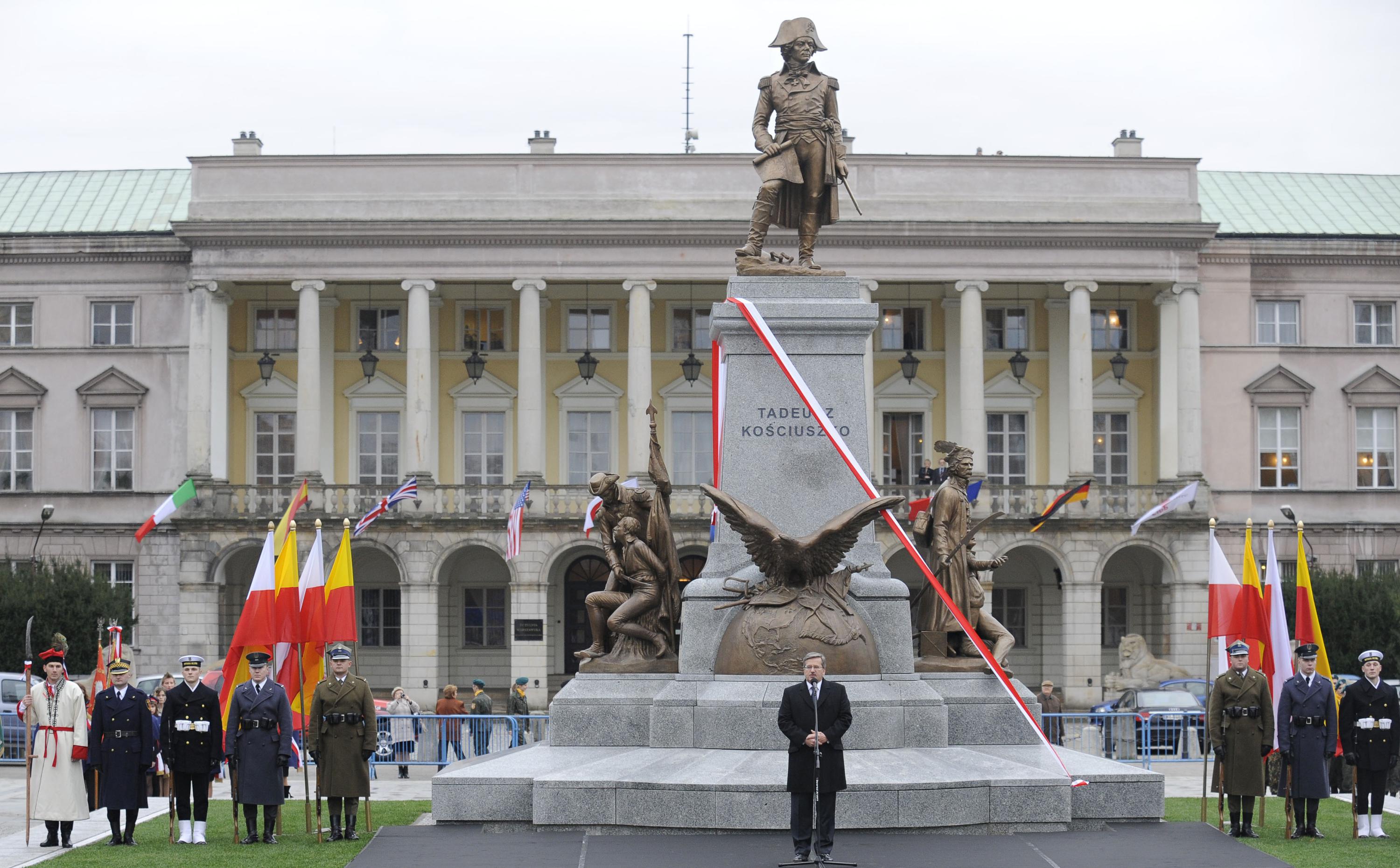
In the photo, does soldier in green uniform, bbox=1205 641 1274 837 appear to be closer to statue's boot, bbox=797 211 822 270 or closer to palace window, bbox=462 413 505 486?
statue's boot, bbox=797 211 822 270

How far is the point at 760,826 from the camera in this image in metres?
13.0

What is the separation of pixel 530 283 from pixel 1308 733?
1557 inches

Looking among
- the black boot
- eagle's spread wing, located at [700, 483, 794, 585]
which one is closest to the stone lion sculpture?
eagle's spread wing, located at [700, 483, 794, 585]

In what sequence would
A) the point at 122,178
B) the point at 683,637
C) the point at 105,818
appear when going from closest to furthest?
1. the point at 683,637
2. the point at 105,818
3. the point at 122,178

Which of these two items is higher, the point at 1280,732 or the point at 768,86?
the point at 768,86

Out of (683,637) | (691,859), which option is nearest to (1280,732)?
(683,637)

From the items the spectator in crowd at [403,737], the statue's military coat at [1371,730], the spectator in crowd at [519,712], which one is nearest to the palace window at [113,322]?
the spectator in crowd at [519,712]

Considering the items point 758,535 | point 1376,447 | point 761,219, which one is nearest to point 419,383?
point 1376,447

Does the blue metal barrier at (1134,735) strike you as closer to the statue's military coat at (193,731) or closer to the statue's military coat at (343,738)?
the statue's military coat at (343,738)

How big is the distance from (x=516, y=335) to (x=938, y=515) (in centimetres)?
4072

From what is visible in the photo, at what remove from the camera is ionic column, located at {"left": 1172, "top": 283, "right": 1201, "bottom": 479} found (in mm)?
54094

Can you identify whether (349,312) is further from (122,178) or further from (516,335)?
(122,178)

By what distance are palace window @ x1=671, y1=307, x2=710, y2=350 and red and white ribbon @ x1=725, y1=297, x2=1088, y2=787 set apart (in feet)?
131

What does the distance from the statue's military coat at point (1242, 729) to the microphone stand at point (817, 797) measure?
5043 mm
